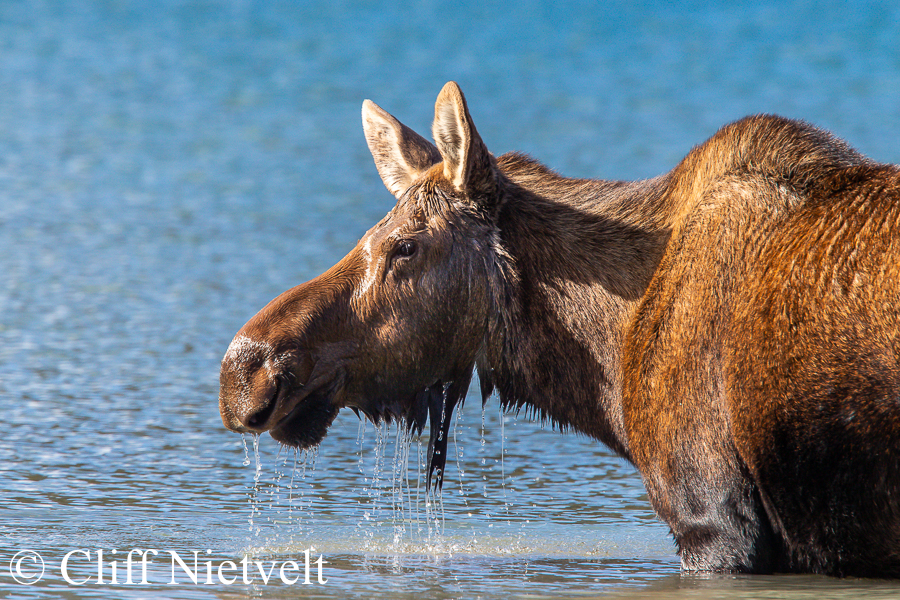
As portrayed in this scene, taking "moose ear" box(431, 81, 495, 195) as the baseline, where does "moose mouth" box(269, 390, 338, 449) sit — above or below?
below

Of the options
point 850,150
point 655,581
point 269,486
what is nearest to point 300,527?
point 269,486

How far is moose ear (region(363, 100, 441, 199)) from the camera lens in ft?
17.2

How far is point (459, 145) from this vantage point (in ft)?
15.4

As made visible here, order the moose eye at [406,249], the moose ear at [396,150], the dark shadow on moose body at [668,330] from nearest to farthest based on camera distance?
the dark shadow on moose body at [668,330] < the moose eye at [406,249] < the moose ear at [396,150]

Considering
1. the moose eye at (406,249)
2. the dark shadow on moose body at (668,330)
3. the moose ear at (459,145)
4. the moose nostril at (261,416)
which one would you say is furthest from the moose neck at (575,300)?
the moose nostril at (261,416)

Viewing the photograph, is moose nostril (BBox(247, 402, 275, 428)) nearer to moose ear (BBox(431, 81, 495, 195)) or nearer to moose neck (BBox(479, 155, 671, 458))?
moose neck (BBox(479, 155, 671, 458))

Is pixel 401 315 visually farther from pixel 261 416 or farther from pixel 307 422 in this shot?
pixel 261 416

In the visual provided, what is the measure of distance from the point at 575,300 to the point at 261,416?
4.10 ft

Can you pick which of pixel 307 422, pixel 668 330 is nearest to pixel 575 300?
pixel 668 330

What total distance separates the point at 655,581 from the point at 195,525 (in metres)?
2.23

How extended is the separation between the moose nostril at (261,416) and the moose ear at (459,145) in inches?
43.8

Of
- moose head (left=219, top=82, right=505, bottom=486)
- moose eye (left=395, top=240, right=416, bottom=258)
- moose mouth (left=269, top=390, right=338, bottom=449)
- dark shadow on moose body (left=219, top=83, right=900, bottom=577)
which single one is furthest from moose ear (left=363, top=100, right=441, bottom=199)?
moose mouth (left=269, top=390, right=338, bottom=449)

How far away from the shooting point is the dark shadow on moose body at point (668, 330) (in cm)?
392

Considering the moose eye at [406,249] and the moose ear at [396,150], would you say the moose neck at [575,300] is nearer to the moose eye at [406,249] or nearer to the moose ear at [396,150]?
the moose eye at [406,249]
